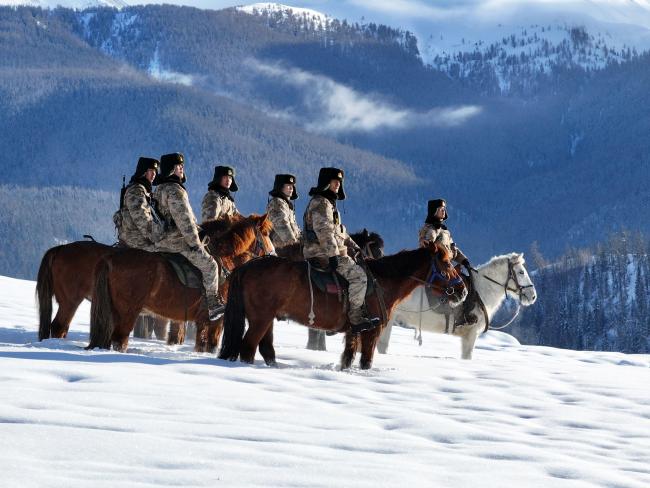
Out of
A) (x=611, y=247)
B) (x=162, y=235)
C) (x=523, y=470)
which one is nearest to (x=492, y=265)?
(x=162, y=235)

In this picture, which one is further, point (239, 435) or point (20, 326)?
point (20, 326)

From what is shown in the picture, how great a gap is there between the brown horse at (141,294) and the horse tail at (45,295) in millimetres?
1002

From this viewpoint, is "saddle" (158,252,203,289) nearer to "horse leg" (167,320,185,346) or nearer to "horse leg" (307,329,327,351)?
"horse leg" (167,320,185,346)

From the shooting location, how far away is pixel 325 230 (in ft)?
41.7

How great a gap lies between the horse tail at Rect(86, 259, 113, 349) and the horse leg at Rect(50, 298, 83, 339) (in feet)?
3.52

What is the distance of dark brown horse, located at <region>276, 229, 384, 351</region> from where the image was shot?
1577 cm

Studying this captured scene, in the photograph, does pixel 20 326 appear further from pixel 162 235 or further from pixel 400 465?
pixel 400 465

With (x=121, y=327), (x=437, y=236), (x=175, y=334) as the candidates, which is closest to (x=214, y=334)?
(x=175, y=334)

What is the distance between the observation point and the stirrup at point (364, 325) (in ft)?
41.6

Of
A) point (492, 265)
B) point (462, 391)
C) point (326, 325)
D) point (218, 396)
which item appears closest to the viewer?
point (218, 396)

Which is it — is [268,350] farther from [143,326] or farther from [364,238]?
[364,238]

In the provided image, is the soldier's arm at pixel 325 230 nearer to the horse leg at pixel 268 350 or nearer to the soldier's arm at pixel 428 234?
the horse leg at pixel 268 350

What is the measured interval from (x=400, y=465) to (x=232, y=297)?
192 inches

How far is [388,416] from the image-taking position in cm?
985
